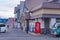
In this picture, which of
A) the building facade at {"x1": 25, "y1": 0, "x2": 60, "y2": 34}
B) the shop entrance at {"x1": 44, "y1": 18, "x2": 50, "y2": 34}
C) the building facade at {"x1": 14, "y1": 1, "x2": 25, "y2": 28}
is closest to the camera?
the building facade at {"x1": 25, "y1": 0, "x2": 60, "y2": 34}

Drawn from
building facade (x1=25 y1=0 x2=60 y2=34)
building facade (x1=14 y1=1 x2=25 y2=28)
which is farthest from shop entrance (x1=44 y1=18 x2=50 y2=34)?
building facade (x1=14 y1=1 x2=25 y2=28)

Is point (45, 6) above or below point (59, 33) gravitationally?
above

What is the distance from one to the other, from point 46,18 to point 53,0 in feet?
15.3

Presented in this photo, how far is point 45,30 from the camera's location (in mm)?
35719

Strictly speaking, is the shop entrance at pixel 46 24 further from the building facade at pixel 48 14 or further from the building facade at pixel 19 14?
the building facade at pixel 19 14

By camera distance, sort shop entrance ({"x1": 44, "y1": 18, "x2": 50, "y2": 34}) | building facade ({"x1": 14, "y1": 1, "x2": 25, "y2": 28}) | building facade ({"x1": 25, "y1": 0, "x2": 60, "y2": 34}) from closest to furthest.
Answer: building facade ({"x1": 25, "y1": 0, "x2": 60, "y2": 34}), shop entrance ({"x1": 44, "y1": 18, "x2": 50, "y2": 34}), building facade ({"x1": 14, "y1": 1, "x2": 25, "y2": 28})

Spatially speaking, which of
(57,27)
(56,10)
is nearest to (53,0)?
(56,10)

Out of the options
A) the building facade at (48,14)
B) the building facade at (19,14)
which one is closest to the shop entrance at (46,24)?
the building facade at (48,14)

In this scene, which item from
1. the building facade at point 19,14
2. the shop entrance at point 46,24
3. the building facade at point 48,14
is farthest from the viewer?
the building facade at point 19,14

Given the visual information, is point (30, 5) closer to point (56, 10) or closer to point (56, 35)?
point (56, 10)

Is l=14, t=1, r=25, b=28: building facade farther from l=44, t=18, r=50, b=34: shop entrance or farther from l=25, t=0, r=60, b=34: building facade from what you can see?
l=25, t=0, r=60, b=34: building facade

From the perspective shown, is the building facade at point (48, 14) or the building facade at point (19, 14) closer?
the building facade at point (48, 14)

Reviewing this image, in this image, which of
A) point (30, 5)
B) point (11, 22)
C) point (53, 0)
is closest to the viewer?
point (53, 0)

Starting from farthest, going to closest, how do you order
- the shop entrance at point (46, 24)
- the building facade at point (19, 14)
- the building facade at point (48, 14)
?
1. the building facade at point (19, 14)
2. the shop entrance at point (46, 24)
3. the building facade at point (48, 14)
